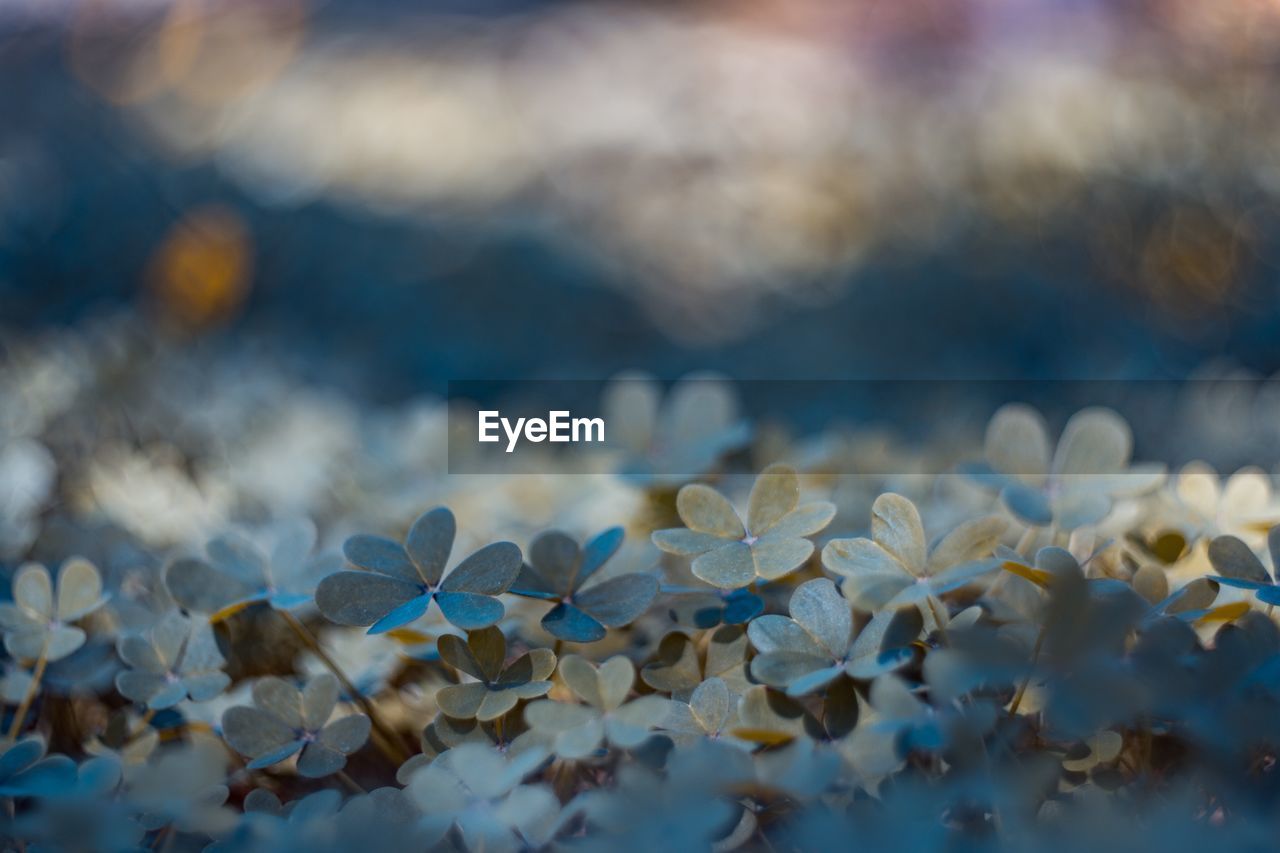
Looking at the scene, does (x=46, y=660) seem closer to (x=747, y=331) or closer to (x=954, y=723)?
(x=954, y=723)

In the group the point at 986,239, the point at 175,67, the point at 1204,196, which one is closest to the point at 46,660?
the point at 1204,196

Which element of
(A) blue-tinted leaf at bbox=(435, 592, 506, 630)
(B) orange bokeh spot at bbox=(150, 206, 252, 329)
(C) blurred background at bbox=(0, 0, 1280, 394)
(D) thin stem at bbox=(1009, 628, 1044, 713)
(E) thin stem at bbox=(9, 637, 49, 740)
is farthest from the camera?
(B) orange bokeh spot at bbox=(150, 206, 252, 329)

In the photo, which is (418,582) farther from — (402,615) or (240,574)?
(240,574)

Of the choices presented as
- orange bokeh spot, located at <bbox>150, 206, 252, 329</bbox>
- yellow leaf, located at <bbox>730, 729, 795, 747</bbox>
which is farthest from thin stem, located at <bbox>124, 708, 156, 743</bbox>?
orange bokeh spot, located at <bbox>150, 206, 252, 329</bbox>

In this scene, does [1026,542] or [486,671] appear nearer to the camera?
[486,671]

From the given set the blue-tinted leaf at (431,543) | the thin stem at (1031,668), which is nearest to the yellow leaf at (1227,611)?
the thin stem at (1031,668)

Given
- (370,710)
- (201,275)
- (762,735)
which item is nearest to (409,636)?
(370,710)

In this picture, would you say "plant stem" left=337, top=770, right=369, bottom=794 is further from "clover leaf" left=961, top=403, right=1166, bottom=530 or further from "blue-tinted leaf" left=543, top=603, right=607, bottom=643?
"clover leaf" left=961, top=403, right=1166, bottom=530
